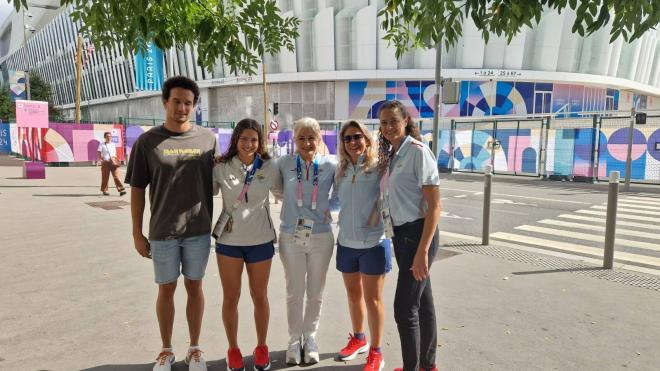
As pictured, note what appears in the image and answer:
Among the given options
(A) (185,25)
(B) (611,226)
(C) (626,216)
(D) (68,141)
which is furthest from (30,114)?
(C) (626,216)

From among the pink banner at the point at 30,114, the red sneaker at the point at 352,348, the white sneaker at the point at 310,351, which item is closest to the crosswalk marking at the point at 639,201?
the red sneaker at the point at 352,348

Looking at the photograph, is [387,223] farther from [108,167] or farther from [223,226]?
[108,167]

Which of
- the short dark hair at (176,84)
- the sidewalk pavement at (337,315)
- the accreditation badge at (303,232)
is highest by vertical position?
the short dark hair at (176,84)

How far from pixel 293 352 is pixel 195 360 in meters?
0.67

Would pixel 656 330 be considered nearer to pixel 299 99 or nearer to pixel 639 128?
pixel 639 128

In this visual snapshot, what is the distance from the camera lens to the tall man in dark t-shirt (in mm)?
2885

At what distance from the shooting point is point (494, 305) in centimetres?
434

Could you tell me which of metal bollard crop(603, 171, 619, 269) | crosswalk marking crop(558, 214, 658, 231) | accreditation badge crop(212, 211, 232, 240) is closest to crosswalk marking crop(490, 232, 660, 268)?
metal bollard crop(603, 171, 619, 269)

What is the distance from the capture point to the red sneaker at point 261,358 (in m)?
3.12

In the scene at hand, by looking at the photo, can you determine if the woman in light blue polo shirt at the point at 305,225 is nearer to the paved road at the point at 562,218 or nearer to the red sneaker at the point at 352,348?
the red sneaker at the point at 352,348

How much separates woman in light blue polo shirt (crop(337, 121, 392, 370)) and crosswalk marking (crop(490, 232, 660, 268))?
5.10 m

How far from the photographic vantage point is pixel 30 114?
16.9m

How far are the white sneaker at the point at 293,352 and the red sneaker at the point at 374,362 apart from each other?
0.48 meters

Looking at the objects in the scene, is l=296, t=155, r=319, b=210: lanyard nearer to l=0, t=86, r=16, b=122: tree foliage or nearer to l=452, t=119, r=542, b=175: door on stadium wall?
l=452, t=119, r=542, b=175: door on stadium wall
